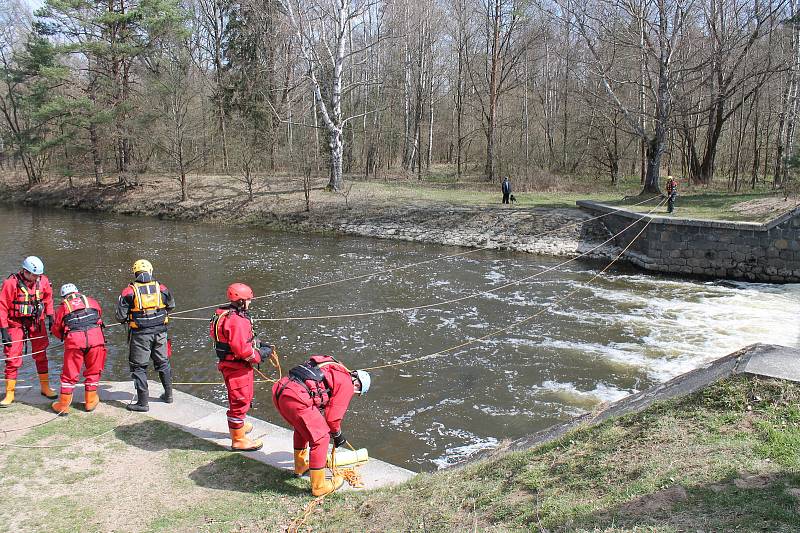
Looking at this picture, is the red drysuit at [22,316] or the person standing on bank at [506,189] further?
the person standing on bank at [506,189]

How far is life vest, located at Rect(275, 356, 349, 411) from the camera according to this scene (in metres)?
5.16

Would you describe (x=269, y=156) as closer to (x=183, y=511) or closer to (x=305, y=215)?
(x=305, y=215)

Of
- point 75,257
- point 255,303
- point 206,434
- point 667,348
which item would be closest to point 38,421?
point 206,434

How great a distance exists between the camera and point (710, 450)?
15.1ft

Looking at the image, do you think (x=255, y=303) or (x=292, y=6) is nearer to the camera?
(x=255, y=303)

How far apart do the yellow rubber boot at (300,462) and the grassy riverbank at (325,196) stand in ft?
61.1

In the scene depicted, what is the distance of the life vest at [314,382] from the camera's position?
516cm

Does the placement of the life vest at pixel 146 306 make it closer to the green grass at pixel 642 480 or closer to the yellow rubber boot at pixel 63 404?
the yellow rubber boot at pixel 63 404

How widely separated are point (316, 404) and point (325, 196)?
26.2 metres

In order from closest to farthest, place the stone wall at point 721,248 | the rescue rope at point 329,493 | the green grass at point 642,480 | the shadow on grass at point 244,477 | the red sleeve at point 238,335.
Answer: the green grass at point 642,480 < the rescue rope at point 329,493 < the shadow on grass at point 244,477 < the red sleeve at point 238,335 < the stone wall at point 721,248

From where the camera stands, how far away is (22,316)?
7.48 m

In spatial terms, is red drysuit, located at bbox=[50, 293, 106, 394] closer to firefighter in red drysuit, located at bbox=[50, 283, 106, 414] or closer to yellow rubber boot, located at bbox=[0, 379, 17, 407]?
firefighter in red drysuit, located at bbox=[50, 283, 106, 414]

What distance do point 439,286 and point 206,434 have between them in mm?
10778

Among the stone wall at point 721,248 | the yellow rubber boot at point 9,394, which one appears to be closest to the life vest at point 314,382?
the yellow rubber boot at point 9,394
